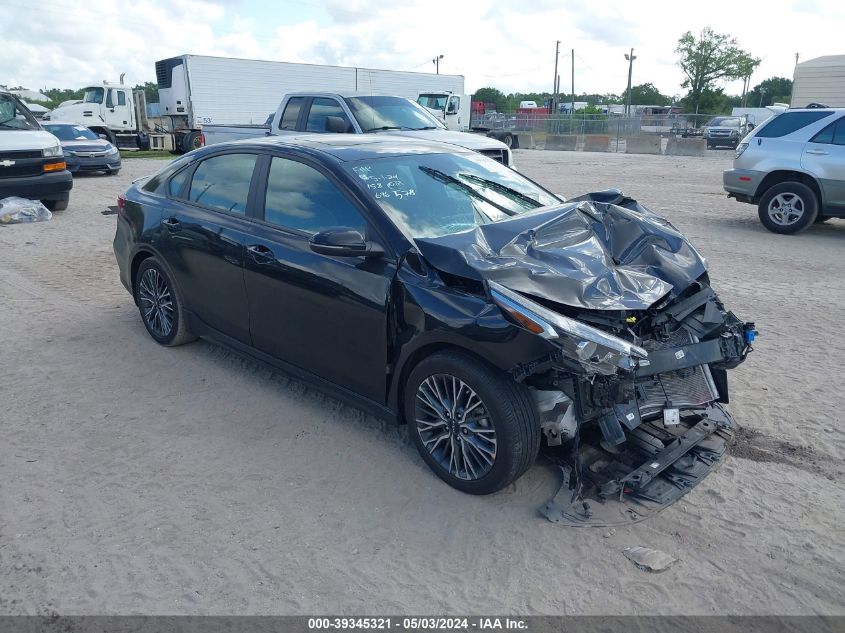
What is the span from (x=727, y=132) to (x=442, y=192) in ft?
117

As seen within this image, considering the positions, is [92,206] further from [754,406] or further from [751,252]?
[754,406]

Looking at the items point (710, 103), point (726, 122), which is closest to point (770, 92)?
point (710, 103)

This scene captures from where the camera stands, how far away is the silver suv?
1011 centimetres

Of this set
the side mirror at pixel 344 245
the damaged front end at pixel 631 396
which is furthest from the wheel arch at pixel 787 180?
the side mirror at pixel 344 245

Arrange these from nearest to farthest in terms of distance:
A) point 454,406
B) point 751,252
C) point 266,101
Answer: point 454,406
point 751,252
point 266,101

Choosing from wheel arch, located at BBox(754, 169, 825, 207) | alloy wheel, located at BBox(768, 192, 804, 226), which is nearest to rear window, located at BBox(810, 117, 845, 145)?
wheel arch, located at BBox(754, 169, 825, 207)

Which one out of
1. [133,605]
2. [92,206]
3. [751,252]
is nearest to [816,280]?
[751,252]

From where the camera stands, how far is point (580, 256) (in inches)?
152

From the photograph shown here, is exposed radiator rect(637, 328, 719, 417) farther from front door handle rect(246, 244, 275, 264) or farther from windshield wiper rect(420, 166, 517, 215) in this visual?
front door handle rect(246, 244, 275, 264)

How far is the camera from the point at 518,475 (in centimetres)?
347

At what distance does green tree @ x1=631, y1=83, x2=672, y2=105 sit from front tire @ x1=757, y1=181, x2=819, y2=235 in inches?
3409

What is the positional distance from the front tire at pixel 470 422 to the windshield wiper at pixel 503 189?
167cm

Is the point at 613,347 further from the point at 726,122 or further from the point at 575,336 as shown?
the point at 726,122

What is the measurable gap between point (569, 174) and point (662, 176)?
2673mm
